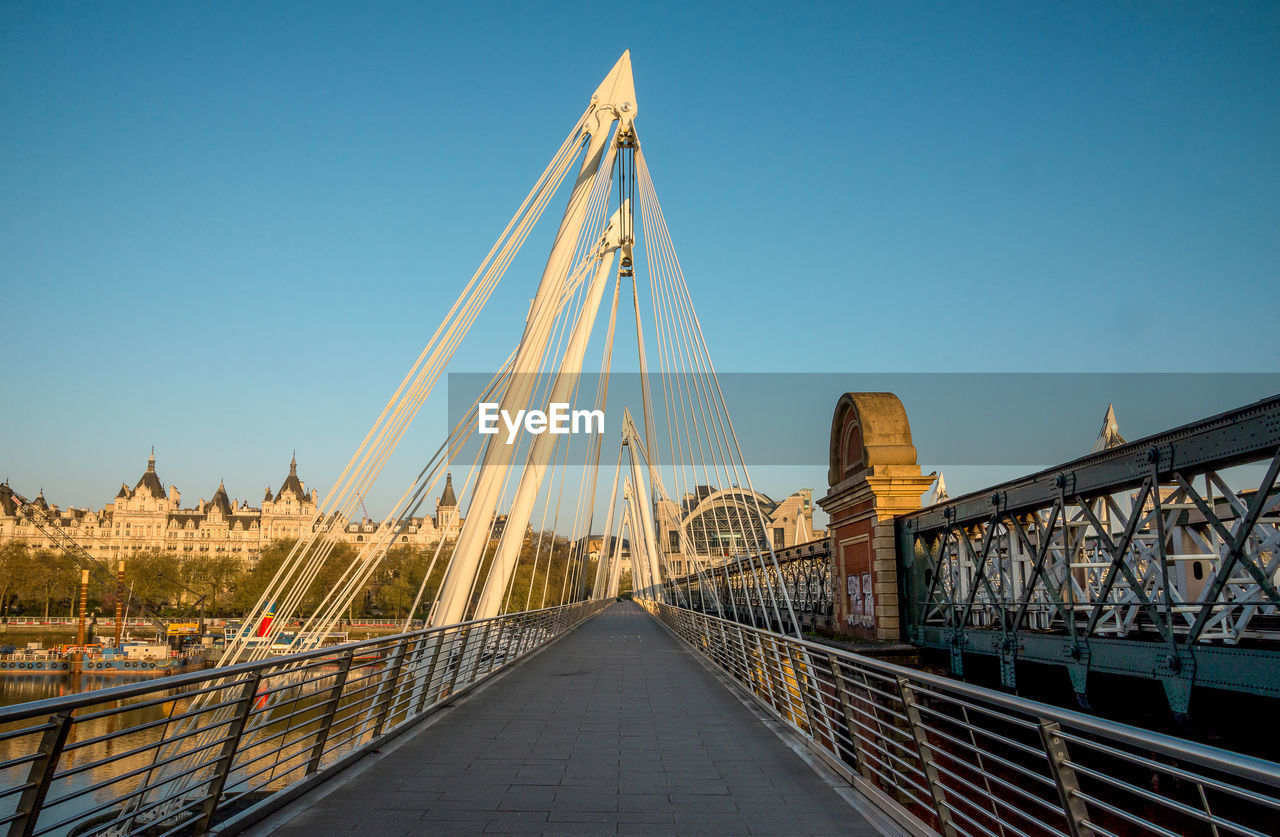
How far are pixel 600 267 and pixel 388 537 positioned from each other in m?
7.34

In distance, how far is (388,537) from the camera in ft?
38.1

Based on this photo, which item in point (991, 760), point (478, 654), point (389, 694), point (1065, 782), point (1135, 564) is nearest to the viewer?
point (1065, 782)

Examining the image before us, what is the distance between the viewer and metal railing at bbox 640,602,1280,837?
2997 millimetres

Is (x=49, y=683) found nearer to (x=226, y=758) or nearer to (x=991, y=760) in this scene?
(x=991, y=760)

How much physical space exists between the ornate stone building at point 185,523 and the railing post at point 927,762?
123 meters

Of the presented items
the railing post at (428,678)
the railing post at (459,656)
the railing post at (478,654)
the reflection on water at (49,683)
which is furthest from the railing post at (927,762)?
the reflection on water at (49,683)

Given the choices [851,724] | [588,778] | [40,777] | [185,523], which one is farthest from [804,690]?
[185,523]

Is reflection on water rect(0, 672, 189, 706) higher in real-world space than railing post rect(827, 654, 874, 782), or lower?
lower

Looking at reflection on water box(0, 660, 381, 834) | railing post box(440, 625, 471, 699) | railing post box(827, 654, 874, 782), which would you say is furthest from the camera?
railing post box(440, 625, 471, 699)

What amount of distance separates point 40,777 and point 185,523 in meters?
146

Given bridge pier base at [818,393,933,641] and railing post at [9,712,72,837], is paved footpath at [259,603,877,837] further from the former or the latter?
bridge pier base at [818,393,933,641]

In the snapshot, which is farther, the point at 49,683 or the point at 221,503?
the point at 221,503

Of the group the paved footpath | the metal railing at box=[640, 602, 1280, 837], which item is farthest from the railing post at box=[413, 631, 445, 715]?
the metal railing at box=[640, 602, 1280, 837]

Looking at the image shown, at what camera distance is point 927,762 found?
494 cm
